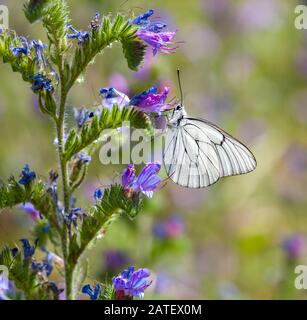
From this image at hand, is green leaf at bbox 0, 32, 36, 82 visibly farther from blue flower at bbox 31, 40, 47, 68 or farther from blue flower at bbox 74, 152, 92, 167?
blue flower at bbox 74, 152, 92, 167

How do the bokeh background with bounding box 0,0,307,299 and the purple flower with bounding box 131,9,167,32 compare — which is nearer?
the purple flower with bounding box 131,9,167,32

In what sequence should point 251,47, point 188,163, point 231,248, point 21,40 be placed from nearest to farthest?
point 21,40, point 188,163, point 231,248, point 251,47

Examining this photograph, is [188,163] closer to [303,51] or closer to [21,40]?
[21,40]

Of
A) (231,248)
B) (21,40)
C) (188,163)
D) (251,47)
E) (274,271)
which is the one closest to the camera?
(21,40)

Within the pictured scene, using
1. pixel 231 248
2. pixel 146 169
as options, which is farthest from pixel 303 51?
pixel 146 169

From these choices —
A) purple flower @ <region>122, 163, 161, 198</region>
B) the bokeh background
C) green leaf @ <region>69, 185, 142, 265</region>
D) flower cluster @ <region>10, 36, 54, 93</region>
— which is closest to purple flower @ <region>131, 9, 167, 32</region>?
flower cluster @ <region>10, 36, 54, 93</region>
